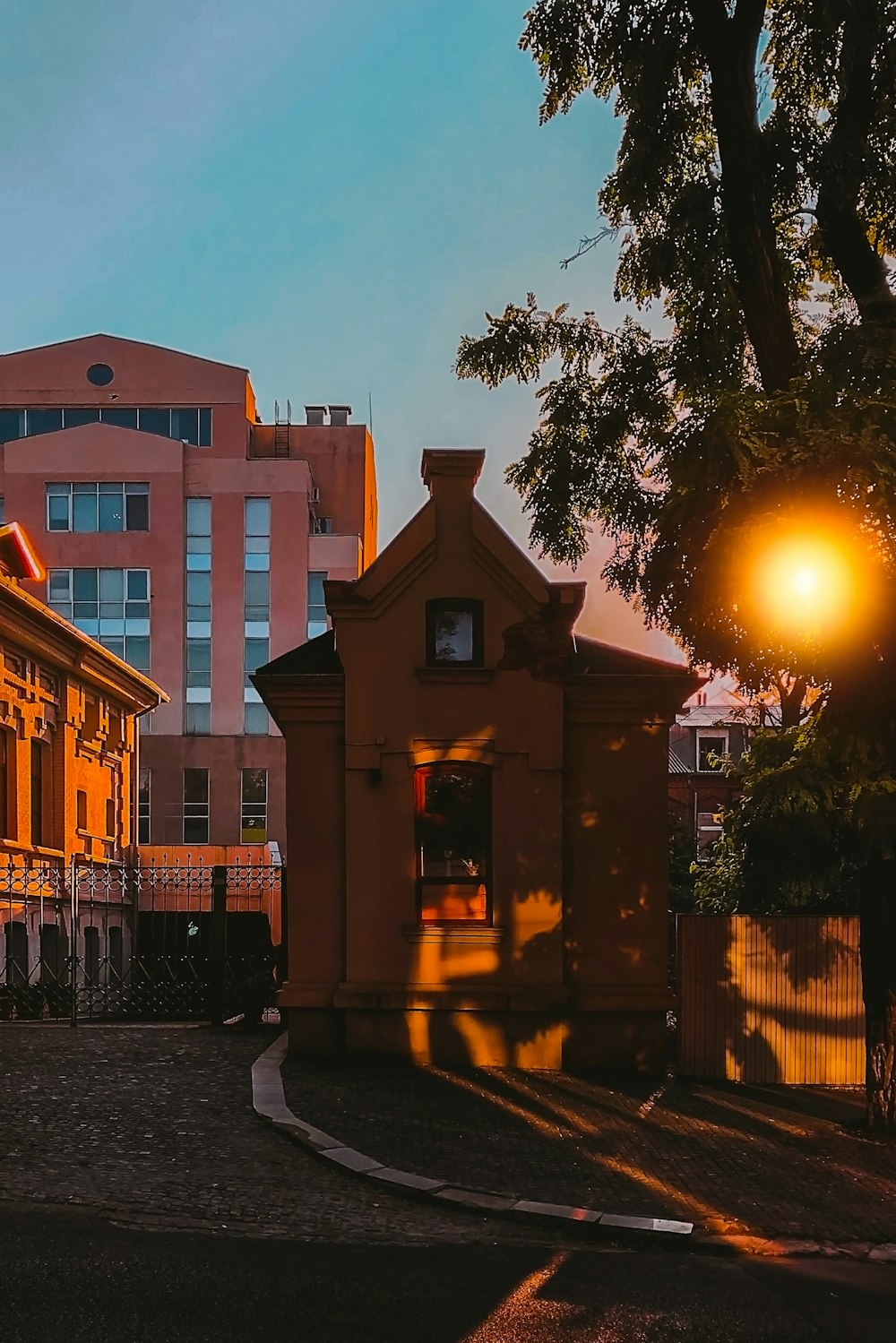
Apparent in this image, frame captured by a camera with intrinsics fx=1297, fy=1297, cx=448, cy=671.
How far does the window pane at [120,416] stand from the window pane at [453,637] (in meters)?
47.8

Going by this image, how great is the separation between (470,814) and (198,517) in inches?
1767

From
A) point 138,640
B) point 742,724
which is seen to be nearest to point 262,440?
point 138,640

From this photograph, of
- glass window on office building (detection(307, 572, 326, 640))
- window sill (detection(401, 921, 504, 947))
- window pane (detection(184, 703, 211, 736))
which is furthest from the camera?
glass window on office building (detection(307, 572, 326, 640))

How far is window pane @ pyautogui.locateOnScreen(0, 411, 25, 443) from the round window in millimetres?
3603

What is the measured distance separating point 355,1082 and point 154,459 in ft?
155

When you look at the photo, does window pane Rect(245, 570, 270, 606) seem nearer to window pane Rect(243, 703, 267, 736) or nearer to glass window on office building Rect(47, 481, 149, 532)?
window pane Rect(243, 703, 267, 736)

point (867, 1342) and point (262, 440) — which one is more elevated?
point (262, 440)

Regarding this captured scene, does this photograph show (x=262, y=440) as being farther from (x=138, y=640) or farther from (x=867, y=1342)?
(x=867, y=1342)

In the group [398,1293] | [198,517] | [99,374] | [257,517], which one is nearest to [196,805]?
[198,517]

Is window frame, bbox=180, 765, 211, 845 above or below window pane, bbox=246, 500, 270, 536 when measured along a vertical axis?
below

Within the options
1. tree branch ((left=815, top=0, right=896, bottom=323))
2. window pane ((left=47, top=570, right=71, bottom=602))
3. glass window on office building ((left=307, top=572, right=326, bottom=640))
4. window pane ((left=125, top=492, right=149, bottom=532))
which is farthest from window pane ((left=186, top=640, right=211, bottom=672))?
tree branch ((left=815, top=0, right=896, bottom=323))

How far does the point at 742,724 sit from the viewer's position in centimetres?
2723

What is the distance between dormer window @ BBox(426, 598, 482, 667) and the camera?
1499cm

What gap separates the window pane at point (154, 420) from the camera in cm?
5922
